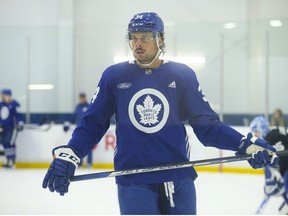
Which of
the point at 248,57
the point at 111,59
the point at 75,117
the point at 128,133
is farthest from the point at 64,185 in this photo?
the point at 248,57

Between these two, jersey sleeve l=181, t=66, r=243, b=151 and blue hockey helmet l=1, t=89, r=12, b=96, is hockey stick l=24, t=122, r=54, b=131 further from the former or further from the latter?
jersey sleeve l=181, t=66, r=243, b=151

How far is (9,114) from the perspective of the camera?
4.83 meters

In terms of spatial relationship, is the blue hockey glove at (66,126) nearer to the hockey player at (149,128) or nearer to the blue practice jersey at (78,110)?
the blue practice jersey at (78,110)

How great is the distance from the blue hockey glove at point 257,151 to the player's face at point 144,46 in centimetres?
36

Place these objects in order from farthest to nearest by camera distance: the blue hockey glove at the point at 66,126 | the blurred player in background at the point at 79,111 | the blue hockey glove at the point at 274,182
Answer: the blue hockey glove at the point at 66,126 < the blurred player in background at the point at 79,111 < the blue hockey glove at the point at 274,182

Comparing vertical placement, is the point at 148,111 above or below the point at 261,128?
above

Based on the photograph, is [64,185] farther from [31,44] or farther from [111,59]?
[31,44]

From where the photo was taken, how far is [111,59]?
13.0 feet

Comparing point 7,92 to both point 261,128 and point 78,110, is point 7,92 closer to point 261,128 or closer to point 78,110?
point 78,110

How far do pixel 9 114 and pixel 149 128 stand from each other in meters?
3.68

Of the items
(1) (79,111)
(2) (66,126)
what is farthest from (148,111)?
(2) (66,126)

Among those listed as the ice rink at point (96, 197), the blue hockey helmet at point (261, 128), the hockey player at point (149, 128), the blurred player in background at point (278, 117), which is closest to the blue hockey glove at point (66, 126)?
the ice rink at point (96, 197)

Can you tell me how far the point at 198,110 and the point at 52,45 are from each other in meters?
3.14

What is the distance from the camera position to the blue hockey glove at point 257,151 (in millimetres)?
1472
